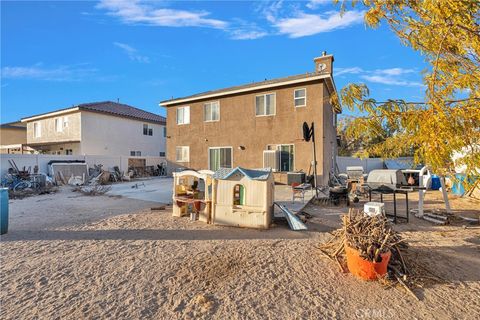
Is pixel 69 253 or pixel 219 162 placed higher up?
pixel 219 162

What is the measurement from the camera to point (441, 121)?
3.20 meters

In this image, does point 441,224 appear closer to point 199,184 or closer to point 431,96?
point 431,96

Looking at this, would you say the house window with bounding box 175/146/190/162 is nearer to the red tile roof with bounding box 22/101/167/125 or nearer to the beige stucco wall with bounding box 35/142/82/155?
the red tile roof with bounding box 22/101/167/125

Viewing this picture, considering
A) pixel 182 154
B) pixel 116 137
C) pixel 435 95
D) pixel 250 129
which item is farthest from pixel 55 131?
pixel 435 95

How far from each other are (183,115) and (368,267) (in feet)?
54.5

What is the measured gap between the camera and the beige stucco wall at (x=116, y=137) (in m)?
22.2

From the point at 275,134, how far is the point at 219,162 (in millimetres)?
4264

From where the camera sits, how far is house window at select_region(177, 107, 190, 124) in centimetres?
1835

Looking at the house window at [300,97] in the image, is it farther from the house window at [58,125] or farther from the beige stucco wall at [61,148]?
the house window at [58,125]

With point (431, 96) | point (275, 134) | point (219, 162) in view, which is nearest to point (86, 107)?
point (219, 162)

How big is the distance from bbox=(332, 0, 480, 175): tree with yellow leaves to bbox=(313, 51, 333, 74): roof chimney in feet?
39.4

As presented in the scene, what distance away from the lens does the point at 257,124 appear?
15.3 m

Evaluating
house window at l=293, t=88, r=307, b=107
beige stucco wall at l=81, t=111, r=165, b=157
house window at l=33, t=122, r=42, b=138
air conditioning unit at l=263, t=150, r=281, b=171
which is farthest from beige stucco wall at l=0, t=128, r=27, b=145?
house window at l=293, t=88, r=307, b=107

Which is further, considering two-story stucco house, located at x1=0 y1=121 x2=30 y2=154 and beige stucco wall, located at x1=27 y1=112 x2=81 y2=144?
two-story stucco house, located at x1=0 y1=121 x2=30 y2=154
